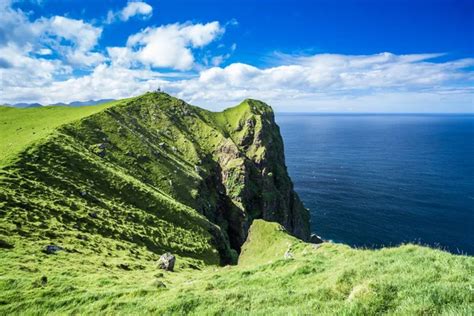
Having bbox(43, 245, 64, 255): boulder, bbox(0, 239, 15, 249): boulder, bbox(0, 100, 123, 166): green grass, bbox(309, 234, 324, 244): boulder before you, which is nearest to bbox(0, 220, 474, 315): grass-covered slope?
bbox(0, 239, 15, 249): boulder

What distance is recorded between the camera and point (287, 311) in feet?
36.8

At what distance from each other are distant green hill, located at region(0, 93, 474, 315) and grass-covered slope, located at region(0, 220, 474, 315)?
0.25 ft

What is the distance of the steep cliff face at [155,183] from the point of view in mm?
37344

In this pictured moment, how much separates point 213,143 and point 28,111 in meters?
68.9

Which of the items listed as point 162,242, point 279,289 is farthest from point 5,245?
point 279,289

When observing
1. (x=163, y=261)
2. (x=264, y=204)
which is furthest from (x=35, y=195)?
(x=264, y=204)

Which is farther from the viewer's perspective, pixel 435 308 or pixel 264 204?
pixel 264 204

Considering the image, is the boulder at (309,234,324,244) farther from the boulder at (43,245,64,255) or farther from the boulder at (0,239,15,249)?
the boulder at (0,239,15,249)

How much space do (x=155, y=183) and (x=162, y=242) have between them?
1052 inches

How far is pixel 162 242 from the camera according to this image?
45562mm

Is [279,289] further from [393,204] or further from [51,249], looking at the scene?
[393,204]

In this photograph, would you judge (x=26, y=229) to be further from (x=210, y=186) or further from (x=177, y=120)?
(x=177, y=120)

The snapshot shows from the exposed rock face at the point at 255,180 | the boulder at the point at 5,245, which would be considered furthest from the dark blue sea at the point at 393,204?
the boulder at the point at 5,245

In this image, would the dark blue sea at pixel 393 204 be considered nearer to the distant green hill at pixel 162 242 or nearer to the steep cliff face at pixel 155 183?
the steep cliff face at pixel 155 183
